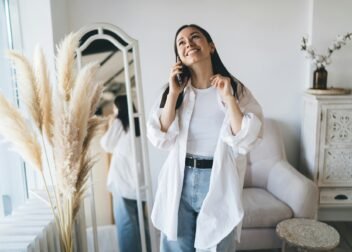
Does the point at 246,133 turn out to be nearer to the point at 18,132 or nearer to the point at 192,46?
the point at 192,46

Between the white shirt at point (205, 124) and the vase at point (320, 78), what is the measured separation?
4.64 feet

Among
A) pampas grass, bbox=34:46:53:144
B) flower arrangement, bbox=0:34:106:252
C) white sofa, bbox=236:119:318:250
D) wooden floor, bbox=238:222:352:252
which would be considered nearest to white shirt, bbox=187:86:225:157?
flower arrangement, bbox=0:34:106:252

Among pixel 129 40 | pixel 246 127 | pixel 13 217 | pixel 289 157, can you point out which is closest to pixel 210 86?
pixel 246 127

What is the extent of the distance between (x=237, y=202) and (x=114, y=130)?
0.82m

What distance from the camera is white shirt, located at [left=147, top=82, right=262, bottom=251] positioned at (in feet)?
3.79

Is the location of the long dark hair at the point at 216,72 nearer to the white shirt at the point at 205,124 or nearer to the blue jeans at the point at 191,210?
the white shirt at the point at 205,124

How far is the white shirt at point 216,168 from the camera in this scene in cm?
116

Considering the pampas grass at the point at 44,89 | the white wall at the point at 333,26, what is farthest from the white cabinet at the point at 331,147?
the pampas grass at the point at 44,89

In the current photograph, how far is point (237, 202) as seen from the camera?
1.19 meters

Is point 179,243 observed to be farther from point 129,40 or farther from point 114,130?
point 129,40

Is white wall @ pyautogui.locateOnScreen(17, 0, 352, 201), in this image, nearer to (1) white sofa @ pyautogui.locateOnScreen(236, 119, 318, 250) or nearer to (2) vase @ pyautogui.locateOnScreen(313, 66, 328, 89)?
(2) vase @ pyautogui.locateOnScreen(313, 66, 328, 89)

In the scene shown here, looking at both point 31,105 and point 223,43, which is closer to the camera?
point 31,105

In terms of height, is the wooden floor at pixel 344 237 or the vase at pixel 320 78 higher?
the vase at pixel 320 78

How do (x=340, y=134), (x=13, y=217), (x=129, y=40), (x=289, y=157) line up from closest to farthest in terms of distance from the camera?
(x=13, y=217) → (x=129, y=40) → (x=340, y=134) → (x=289, y=157)
